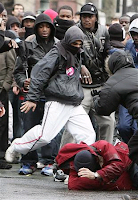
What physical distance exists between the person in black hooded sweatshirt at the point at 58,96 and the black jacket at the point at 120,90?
792mm

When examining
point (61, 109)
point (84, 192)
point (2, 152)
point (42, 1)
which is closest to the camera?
point (84, 192)

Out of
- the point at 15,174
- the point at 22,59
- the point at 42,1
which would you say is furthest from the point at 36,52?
the point at 42,1

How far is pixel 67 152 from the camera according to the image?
8148 millimetres

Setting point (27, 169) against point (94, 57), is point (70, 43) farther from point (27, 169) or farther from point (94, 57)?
point (27, 169)

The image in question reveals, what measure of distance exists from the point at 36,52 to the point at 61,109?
1.10 meters

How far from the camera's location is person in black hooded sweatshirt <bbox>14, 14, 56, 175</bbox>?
9641mm

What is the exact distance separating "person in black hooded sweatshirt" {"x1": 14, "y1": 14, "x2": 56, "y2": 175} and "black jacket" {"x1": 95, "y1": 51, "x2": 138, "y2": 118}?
1.75m

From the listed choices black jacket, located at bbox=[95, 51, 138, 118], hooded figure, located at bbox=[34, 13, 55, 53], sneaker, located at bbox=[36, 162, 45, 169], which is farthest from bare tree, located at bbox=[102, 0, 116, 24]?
black jacket, located at bbox=[95, 51, 138, 118]

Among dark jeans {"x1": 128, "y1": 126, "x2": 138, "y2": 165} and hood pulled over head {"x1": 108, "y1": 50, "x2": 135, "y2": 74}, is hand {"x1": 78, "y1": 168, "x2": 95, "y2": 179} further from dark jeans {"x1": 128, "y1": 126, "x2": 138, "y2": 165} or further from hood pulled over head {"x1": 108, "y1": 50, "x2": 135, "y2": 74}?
hood pulled over head {"x1": 108, "y1": 50, "x2": 135, "y2": 74}

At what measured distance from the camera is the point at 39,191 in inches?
311

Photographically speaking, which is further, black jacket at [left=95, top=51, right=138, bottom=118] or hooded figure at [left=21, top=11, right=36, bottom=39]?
hooded figure at [left=21, top=11, right=36, bottom=39]

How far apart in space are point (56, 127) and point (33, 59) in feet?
3.82

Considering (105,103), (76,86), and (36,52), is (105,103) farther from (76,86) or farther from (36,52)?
(36,52)

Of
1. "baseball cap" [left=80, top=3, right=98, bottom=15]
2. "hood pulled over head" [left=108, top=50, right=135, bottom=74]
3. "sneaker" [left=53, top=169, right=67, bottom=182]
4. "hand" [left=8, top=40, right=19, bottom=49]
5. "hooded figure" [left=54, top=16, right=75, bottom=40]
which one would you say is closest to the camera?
"hood pulled over head" [left=108, top=50, right=135, bottom=74]
